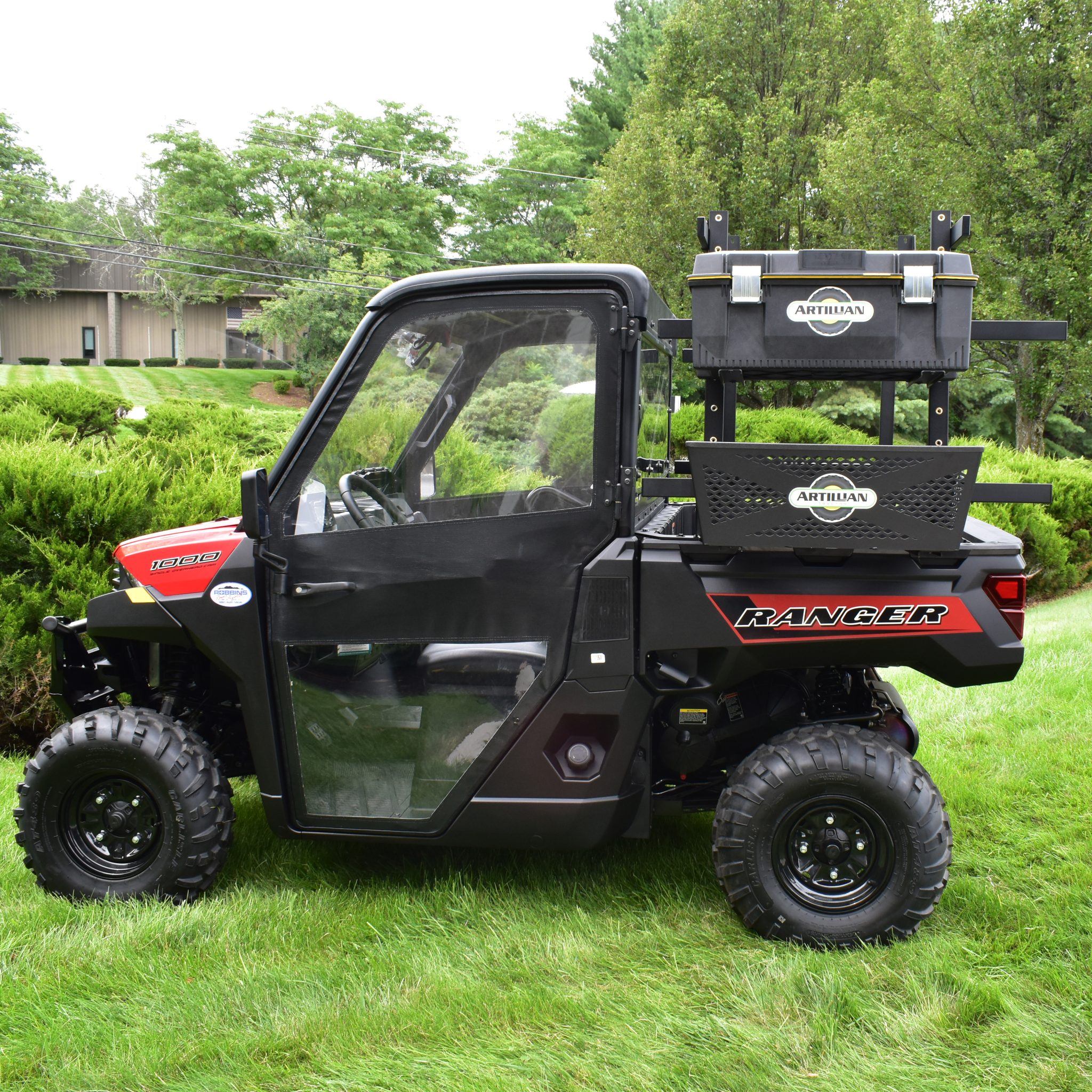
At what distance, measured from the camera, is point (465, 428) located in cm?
301

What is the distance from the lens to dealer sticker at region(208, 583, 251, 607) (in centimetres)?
309

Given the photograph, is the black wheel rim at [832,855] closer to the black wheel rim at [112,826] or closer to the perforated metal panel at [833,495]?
the perforated metal panel at [833,495]

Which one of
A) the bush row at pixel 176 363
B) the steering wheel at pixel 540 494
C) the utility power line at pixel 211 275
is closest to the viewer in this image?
the steering wheel at pixel 540 494

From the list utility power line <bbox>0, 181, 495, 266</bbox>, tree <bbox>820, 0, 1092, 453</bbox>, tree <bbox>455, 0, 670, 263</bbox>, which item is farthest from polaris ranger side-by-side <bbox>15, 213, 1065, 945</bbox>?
utility power line <bbox>0, 181, 495, 266</bbox>

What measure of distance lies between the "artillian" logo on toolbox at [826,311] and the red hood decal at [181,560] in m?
1.85

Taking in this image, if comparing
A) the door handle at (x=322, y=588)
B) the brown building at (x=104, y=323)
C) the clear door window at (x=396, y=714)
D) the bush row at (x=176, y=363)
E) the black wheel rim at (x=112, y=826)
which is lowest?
the black wheel rim at (x=112, y=826)

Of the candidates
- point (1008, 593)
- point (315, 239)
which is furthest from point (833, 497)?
point (315, 239)

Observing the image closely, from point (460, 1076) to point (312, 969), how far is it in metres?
0.64

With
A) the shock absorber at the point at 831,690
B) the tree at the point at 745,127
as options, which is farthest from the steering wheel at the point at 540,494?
the tree at the point at 745,127

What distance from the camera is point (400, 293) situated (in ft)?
9.64

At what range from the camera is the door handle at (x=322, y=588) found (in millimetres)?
3021

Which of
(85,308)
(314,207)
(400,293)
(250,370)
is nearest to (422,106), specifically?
(314,207)

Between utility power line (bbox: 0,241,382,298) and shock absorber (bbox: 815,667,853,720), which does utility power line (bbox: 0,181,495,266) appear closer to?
utility power line (bbox: 0,241,382,298)

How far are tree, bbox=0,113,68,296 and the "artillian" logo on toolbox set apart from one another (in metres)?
47.6
